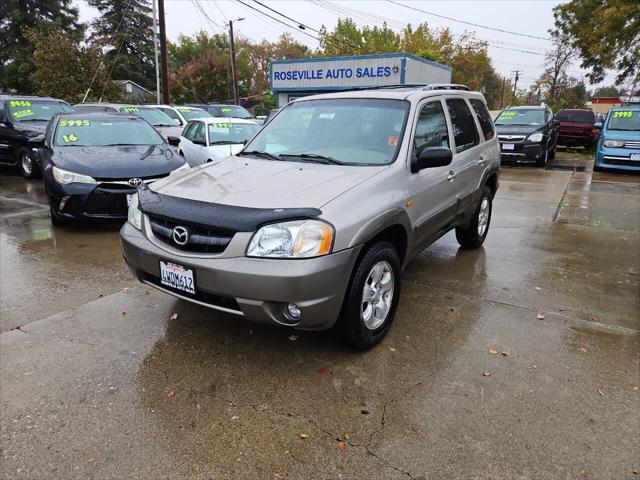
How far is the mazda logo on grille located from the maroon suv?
60.7 ft

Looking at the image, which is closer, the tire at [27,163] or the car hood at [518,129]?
the tire at [27,163]

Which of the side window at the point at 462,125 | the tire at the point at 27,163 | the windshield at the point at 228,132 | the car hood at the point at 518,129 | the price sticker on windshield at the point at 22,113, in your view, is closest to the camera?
the side window at the point at 462,125

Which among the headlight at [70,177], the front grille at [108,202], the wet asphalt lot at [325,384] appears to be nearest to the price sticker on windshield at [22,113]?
the headlight at [70,177]

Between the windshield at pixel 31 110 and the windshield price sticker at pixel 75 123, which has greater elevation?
the windshield at pixel 31 110

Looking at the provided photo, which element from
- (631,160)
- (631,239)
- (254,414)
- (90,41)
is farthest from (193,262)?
(90,41)

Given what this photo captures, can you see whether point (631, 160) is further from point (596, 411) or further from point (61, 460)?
point (61, 460)

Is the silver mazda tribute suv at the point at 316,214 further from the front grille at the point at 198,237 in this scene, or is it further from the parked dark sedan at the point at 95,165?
the parked dark sedan at the point at 95,165

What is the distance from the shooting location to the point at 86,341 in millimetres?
3367

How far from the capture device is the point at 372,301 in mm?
3215

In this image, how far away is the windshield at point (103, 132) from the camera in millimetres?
6762

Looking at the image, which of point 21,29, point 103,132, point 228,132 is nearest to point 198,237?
point 103,132

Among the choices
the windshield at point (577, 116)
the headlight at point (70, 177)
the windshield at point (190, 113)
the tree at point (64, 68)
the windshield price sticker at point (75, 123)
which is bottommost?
the headlight at point (70, 177)

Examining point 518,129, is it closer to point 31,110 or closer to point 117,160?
point 117,160

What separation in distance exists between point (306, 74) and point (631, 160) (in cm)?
1673
